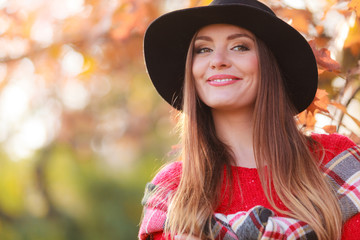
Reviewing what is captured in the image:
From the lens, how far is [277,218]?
235cm

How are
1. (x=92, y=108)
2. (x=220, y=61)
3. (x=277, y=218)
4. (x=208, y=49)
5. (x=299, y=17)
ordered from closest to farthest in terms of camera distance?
(x=277, y=218), (x=220, y=61), (x=208, y=49), (x=299, y=17), (x=92, y=108)

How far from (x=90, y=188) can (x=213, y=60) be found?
6.05 metres

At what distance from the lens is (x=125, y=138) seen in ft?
29.5

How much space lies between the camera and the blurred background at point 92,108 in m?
2.95

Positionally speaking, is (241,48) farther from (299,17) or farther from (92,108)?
(92,108)

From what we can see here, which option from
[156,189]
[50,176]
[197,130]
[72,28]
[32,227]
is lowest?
[32,227]

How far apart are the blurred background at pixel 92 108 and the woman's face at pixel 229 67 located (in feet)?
1.28

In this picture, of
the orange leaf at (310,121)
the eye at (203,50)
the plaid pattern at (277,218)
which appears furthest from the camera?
the orange leaf at (310,121)

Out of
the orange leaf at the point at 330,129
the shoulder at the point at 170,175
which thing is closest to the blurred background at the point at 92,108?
the orange leaf at the point at 330,129

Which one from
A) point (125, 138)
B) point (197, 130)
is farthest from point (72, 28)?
point (125, 138)

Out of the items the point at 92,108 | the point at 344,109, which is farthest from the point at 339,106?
the point at 92,108

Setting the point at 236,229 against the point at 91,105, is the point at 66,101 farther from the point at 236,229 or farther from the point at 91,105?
the point at 236,229

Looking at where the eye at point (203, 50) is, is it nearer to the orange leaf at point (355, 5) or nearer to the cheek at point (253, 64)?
the cheek at point (253, 64)

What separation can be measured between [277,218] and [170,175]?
61cm
